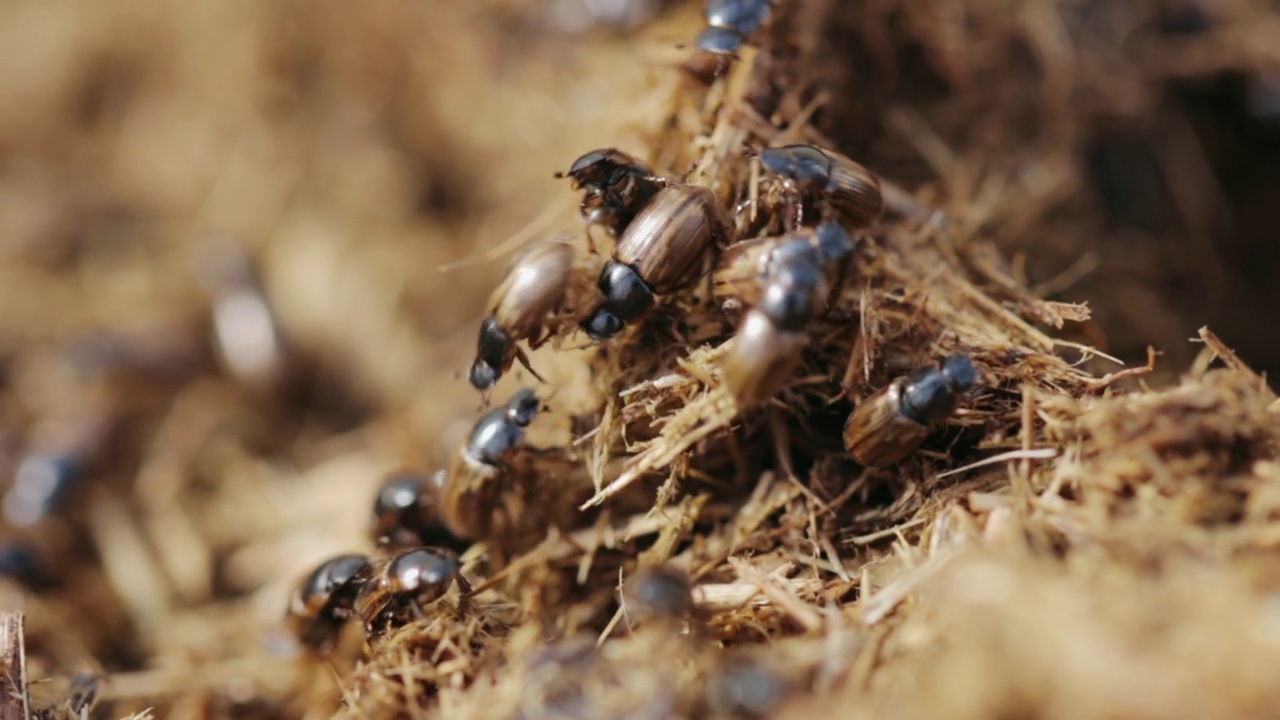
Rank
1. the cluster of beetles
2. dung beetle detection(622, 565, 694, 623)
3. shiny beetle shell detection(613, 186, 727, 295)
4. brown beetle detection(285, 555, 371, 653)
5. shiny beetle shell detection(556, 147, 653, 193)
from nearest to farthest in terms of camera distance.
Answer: dung beetle detection(622, 565, 694, 623)
the cluster of beetles
shiny beetle shell detection(613, 186, 727, 295)
shiny beetle shell detection(556, 147, 653, 193)
brown beetle detection(285, 555, 371, 653)

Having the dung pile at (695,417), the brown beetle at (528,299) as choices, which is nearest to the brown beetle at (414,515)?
the dung pile at (695,417)

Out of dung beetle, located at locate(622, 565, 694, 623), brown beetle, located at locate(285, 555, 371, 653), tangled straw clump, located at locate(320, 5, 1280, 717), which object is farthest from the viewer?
brown beetle, located at locate(285, 555, 371, 653)

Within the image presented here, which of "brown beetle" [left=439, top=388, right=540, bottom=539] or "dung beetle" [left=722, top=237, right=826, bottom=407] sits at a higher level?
"dung beetle" [left=722, top=237, right=826, bottom=407]

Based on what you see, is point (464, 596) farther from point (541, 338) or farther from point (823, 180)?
point (823, 180)

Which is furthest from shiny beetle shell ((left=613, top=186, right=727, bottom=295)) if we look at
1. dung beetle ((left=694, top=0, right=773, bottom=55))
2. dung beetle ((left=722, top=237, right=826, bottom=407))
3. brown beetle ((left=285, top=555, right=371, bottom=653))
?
brown beetle ((left=285, top=555, right=371, bottom=653))

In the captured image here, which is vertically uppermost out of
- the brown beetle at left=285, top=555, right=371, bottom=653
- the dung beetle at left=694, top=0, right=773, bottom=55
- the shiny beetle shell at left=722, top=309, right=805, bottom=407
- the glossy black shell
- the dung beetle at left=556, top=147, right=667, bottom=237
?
the dung beetle at left=694, top=0, right=773, bottom=55

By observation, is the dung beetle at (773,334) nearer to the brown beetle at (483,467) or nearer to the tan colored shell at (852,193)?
the tan colored shell at (852,193)

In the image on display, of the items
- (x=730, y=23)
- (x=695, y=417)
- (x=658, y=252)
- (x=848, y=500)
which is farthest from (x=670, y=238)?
(x=730, y=23)

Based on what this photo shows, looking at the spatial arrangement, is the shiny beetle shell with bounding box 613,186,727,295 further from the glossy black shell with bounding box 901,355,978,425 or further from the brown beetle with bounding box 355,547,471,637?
the brown beetle with bounding box 355,547,471,637
